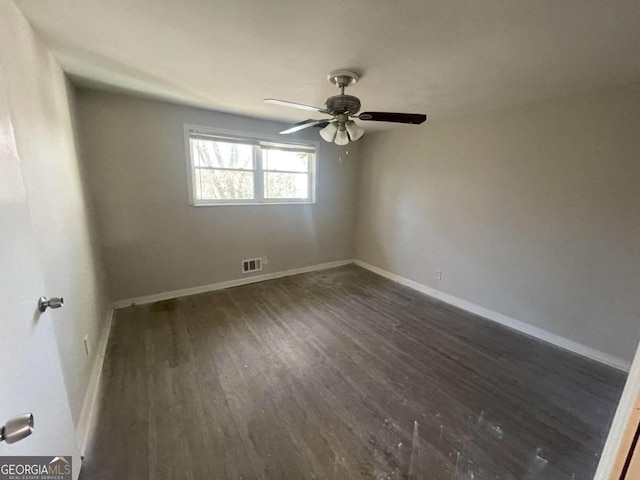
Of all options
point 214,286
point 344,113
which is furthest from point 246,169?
point 344,113

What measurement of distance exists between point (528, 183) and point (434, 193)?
104 centimetres

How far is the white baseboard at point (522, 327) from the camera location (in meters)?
2.25

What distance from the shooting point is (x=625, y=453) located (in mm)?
479

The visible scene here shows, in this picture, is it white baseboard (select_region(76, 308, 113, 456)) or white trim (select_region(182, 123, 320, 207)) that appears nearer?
white baseboard (select_region(76, 308, 113, 456))

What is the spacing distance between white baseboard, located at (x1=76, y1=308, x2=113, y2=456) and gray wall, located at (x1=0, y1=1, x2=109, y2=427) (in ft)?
0.18

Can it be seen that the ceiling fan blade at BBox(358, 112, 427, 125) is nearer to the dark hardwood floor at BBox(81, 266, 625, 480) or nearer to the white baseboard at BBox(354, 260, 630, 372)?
the dark hardwood floor at BBox(81, 266, 625, 480)

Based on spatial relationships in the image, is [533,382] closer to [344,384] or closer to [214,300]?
[344,384]

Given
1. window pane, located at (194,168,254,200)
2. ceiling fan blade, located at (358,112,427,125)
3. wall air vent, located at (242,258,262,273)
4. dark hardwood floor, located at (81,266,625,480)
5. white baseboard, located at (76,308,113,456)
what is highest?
ceiling fan blade, located at (358,112,427,125)

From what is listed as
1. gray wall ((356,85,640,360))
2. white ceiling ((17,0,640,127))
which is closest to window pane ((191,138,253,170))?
white ceiling ((17,0,640,127))

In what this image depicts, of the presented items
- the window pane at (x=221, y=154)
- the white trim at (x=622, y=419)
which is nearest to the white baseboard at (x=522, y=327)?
the white trim at (x=622, y=419)

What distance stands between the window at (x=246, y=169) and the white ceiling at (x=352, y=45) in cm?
90

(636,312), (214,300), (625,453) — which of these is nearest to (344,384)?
(625,453)

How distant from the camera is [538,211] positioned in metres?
2.56

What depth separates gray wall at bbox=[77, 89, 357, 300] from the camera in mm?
2691
